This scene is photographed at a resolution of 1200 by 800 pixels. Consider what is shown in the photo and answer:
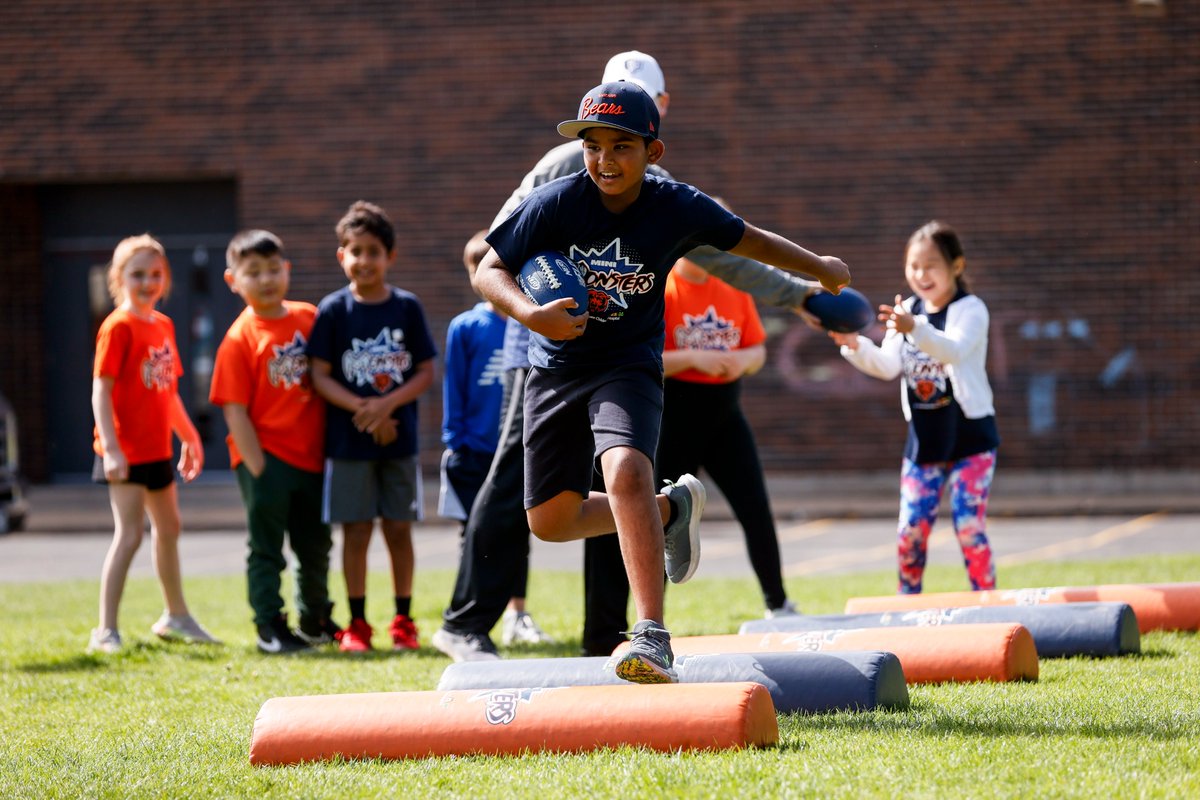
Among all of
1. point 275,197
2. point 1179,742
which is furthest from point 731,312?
point 275,197

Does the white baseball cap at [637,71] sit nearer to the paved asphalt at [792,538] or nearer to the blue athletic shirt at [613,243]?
the blue athletic shirt at [613,243]

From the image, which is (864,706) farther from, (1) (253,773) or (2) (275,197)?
(2) (275,197)

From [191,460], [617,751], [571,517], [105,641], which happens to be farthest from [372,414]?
[617,751]

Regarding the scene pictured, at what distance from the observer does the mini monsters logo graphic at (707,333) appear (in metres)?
7.25

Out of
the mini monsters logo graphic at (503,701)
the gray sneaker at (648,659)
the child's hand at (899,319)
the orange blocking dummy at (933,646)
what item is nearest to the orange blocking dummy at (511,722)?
the mini monsters logo graphic at (503,701)

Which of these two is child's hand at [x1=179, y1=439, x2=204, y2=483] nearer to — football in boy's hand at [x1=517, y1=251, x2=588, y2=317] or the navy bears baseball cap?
football in boy's hand at [x1=517, y1=251, x2=588, y2=317]

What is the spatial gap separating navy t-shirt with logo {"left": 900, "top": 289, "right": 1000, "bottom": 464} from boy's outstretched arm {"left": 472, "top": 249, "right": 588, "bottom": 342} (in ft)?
9.54

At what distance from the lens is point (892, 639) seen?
5324 mm

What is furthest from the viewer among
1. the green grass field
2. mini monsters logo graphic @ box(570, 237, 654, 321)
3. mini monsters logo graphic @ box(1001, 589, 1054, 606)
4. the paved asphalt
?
the paved asphalt

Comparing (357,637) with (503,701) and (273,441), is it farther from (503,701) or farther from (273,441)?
(503,701)

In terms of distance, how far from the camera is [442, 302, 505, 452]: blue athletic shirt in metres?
7.61

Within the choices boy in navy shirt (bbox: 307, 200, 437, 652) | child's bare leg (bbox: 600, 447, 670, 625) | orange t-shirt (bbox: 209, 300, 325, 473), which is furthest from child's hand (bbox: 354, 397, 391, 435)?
child's bare leg (bbox: 600, 447, 670, 625)

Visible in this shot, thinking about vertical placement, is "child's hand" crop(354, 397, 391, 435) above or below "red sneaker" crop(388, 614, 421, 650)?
above

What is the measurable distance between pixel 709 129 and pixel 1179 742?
49.6 ft
